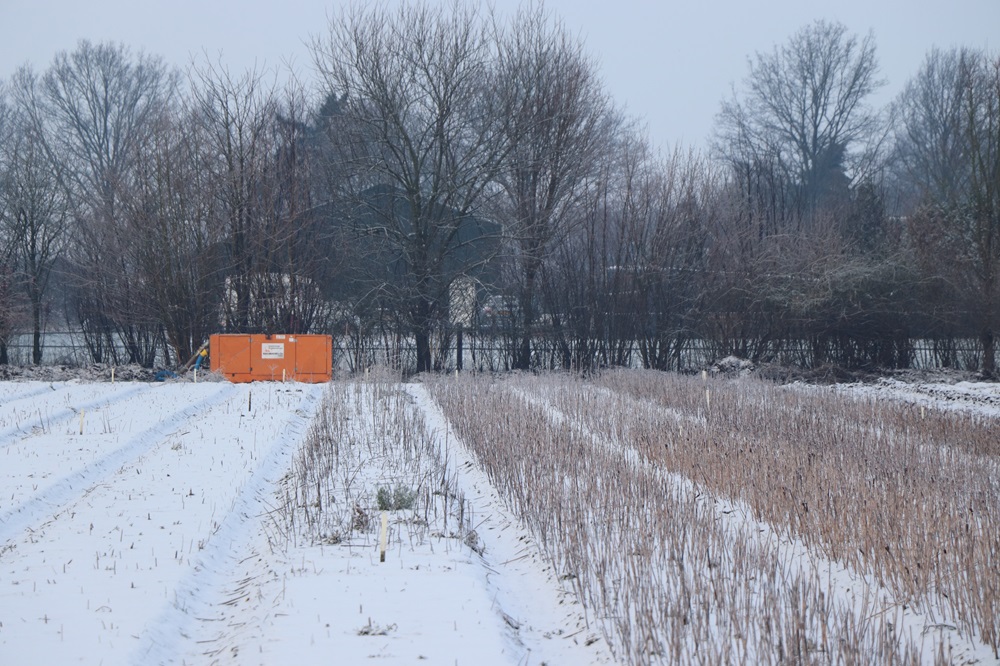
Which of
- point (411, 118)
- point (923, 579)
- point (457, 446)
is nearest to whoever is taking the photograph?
point (923, 579)

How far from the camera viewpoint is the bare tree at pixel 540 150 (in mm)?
24359

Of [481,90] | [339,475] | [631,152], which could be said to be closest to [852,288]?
[631,152]

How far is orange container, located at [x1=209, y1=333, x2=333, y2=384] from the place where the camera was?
20.0 meters

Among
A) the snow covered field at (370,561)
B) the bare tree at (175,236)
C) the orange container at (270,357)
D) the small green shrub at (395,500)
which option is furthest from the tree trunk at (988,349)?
the bare tree at (175,236)

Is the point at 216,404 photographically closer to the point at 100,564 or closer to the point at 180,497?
the point at 180,497

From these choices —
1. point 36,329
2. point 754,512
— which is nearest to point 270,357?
point 36,329

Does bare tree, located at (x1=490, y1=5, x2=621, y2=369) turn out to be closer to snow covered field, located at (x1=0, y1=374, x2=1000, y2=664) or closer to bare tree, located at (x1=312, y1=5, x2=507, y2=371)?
bare tree, located at (x1=312, y1=5, x2=507, y2=371)

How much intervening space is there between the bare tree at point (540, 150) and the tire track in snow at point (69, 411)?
10716 millimetres

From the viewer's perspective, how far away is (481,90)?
24375mm

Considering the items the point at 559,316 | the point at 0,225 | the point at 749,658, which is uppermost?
the point at 0,225

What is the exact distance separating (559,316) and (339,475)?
16669mm

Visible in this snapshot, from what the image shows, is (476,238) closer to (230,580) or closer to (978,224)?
(978,224)

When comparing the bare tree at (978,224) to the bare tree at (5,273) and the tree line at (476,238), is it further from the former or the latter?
the bare tree at (5,273)

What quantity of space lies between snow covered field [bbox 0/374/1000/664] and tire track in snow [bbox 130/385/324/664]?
20 millimetres
